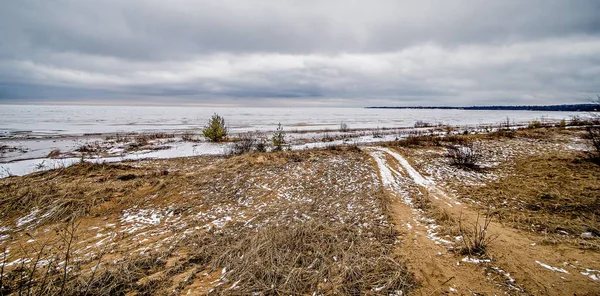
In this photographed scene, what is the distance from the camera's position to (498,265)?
3854 mm

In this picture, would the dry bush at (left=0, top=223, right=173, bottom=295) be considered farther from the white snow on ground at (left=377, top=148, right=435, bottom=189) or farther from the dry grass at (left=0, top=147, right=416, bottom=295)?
the white snow on ground at (left=377, top=148, right=435, bottom=189)

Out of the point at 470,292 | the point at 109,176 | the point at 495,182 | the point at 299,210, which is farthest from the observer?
the point at 109,176

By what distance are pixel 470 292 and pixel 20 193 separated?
10.6m

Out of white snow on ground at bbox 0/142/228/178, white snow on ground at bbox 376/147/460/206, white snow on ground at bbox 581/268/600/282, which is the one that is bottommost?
white snow on ground at bbox 581/268/600/282

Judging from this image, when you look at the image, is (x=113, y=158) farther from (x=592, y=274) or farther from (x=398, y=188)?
(x=592, y=274)

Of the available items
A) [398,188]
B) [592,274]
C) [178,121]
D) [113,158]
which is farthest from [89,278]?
[178,121]

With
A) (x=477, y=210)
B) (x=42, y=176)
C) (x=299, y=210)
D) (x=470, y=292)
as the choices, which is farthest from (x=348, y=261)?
(x=42, y=176)

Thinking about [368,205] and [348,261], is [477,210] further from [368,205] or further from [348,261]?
[348,261]

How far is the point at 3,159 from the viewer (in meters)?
16.0

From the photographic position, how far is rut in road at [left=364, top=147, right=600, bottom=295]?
11.1 ft

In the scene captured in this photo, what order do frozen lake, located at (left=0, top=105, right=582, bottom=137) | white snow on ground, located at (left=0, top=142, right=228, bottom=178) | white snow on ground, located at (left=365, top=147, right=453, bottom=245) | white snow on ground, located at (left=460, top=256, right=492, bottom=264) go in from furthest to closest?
frozen lake, located at (left=0, top=105, right=582, bottom=137), white snow on ground, located at (left=0, top=142, right=228, bottom=178), white snow on ground, located at (left=365, top=147, right=453, bottom=245), white snow on ground, located at (left=460, top=256, right=492, bottom=264)

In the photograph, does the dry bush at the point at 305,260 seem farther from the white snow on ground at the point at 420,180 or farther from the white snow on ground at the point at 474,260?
the white snow on ground at the point at 420,180

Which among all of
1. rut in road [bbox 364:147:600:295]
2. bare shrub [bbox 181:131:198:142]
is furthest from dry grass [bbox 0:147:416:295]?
bare shrub [bbox 181:131:198:142]

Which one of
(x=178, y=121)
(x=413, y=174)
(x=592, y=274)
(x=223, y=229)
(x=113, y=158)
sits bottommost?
(x=223, y=229)
